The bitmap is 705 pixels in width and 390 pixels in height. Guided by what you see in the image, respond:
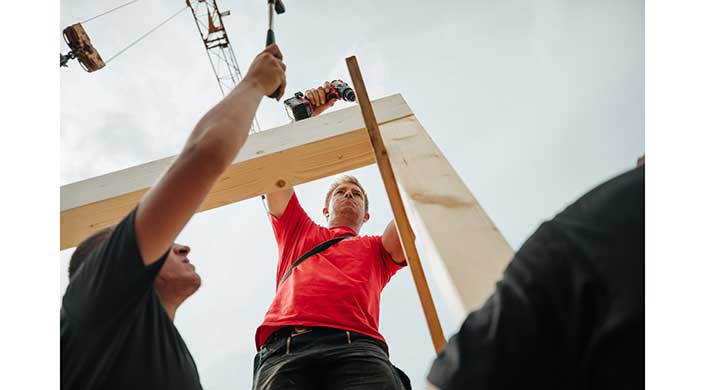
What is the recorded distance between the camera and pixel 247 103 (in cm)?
110

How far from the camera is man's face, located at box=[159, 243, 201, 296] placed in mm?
1298

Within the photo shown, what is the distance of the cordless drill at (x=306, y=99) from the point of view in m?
2.36

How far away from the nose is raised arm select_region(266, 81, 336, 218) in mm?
961

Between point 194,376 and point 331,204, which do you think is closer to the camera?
point 194,376

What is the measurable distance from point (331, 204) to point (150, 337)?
199 cm

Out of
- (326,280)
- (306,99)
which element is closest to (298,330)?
(326,280)

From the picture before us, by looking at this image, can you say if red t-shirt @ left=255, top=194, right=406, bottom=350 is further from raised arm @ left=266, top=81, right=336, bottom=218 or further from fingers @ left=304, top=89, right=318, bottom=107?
fingers @ left=304, top=89, right=318, bottom=107

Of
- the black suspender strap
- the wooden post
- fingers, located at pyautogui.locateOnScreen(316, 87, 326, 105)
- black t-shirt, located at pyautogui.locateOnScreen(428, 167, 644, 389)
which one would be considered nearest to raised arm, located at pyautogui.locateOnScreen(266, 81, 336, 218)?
fingers, located at pyautogui.locateOnScreen(316, 87, 326, 105)

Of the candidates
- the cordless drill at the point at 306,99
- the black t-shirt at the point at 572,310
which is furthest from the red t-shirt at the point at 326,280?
the black t-shirt at the point at 572,310

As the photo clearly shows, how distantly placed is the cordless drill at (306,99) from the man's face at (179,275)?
3.78ft

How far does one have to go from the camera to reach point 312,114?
2.62 meters

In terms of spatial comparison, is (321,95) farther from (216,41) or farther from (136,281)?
(216,41)
